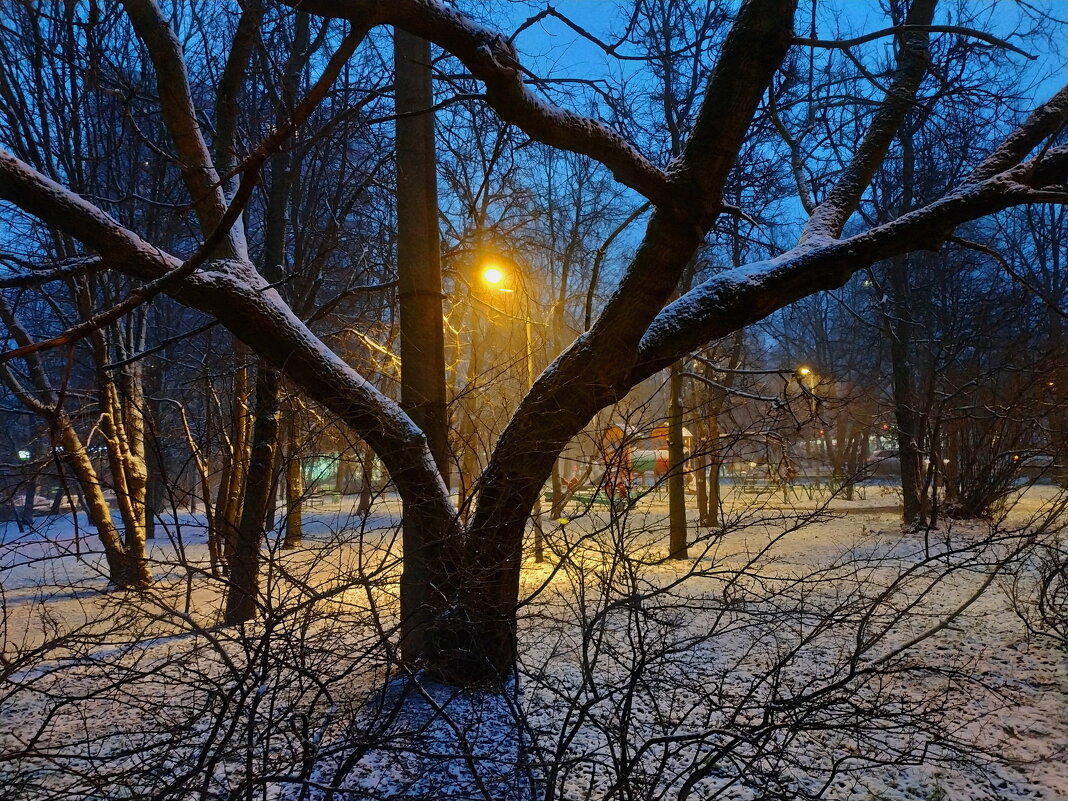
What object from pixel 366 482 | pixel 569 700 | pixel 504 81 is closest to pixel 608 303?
pixel 504 81

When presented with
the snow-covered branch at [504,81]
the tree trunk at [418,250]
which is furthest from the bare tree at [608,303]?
the tree trunk at [418,250]

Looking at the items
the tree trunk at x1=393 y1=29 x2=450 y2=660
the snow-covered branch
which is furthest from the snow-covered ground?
the snow-covered branch

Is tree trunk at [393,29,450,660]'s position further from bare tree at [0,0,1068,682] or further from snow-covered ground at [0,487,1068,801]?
snow-covered ground at [0,487,1068,801]

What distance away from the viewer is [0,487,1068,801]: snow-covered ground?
253 cm

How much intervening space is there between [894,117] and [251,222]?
9.94 m

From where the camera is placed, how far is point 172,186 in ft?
25.6

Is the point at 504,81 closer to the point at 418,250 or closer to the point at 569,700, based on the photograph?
the point at 418,250

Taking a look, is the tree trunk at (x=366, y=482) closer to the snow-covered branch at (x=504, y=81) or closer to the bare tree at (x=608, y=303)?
the bare tree at (x=608, y=303)

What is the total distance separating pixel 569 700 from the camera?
8.53ft

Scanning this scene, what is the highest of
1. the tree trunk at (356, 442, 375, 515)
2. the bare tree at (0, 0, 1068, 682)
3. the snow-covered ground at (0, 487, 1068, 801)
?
the bare tree at (0, 0, 1068, 682)

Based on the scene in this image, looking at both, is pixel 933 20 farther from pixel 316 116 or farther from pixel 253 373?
pixel 253 373

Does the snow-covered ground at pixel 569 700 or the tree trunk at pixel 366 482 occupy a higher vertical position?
the tree trunk at pixel 366 482

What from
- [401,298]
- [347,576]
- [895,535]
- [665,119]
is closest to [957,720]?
[347,576]

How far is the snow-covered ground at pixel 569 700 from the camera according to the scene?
2.53 metres
